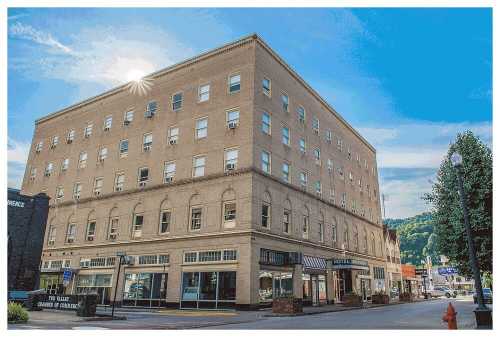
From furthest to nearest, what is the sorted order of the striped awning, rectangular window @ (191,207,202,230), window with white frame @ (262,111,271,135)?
the striped awning < window with white frame @ (262,111,271,135) < rectangular window @ (191,207,202,230)

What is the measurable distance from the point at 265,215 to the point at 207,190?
520cm

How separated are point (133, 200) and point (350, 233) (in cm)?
2509

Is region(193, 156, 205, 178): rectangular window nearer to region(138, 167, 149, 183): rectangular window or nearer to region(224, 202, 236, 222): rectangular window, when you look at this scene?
region(224, 202, 236, 222): rectangular window

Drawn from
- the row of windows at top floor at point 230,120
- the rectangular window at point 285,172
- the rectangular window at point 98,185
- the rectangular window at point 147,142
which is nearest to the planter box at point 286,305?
the rectangular window at point 285,172

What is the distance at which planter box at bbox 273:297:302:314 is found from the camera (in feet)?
82.0

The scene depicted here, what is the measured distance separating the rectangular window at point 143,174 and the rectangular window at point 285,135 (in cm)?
1316

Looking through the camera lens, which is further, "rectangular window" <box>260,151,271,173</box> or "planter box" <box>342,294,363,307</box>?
"planter box" <box>342,294,363,307</box>

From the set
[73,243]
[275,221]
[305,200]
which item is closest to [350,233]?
[305,200]

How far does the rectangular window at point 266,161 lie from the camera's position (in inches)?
1270

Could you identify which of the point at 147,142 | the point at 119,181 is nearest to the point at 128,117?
the point at 147,142

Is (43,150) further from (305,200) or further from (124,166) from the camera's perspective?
(305,200)

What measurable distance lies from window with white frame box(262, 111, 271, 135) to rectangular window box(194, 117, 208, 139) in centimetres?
515

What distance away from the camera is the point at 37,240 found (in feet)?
90.2

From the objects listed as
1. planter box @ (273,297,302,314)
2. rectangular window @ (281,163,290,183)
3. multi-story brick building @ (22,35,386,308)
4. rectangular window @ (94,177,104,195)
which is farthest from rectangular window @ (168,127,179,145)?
planter box @ (273,297,302,314)
